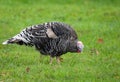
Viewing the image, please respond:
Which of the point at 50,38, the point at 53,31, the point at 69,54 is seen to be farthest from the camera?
the point at 69,54

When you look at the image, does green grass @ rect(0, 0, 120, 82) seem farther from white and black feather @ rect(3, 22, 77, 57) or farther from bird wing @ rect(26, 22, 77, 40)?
bird wing @ rect(26, 22, 77, 40)


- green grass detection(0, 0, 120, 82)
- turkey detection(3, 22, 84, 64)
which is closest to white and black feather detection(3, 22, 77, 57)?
turkey detection(3, 22, 84, 64)

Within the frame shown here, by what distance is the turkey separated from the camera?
38.4 ft

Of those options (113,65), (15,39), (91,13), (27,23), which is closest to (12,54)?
(15,39)

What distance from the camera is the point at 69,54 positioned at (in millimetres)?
13812

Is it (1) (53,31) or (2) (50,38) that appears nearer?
(2) (50,38)

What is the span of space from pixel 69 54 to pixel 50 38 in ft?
7.46

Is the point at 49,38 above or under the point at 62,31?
under

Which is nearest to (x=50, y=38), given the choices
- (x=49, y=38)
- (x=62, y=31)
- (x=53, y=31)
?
(x=49, y=38)

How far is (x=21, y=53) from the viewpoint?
1337cm

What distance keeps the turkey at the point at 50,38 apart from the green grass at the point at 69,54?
41cm

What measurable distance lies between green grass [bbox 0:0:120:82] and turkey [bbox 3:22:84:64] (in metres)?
0.41

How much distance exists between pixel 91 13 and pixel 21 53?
25.9ft

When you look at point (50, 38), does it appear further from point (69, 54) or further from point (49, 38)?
point (69, 54)
